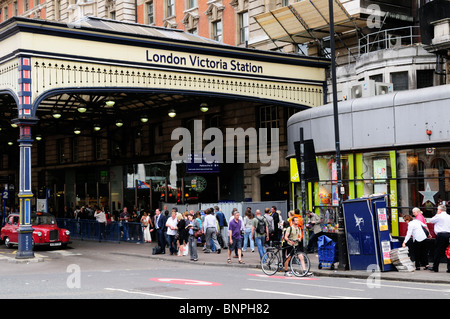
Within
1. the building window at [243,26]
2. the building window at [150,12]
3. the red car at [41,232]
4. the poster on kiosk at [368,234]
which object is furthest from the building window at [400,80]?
the building window at [150,12]

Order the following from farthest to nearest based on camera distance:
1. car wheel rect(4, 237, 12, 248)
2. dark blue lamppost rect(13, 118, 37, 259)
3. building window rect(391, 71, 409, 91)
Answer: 1. car wheel rect(4, 237, 12, 248)
2. building window rect(391, 71, 409, 91)
3. dark blue lamppost rect(13, 118, 37, 259)

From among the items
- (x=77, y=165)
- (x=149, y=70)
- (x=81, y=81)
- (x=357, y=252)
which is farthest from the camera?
(x=77, y=165)

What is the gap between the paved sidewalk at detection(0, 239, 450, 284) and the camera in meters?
17.0

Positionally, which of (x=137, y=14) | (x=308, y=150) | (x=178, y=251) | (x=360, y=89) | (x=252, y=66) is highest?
(x=137, y=14)

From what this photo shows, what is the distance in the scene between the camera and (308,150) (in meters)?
21.2

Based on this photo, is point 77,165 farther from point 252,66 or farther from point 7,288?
point 7,288

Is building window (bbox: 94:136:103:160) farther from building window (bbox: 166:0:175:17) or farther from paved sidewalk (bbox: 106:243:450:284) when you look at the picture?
paved sidewalk (bbox: 106:243:450:284)

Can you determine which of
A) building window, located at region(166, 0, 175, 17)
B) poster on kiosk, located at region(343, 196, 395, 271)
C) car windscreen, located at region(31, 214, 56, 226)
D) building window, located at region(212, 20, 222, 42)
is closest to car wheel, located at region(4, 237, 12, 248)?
car windscreen, located at region(31, 214, 56, 226)

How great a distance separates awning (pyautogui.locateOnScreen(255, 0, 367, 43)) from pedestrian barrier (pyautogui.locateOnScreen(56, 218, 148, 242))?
38.0ft

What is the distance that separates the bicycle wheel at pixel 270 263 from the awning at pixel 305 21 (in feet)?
42.8

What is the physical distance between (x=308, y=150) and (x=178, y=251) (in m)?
8.09

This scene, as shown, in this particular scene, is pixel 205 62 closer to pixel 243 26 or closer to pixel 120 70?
pixel 120 70

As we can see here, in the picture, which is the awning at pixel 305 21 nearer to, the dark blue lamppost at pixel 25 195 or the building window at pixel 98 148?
the dark blue lamppost at pixel 25 195
